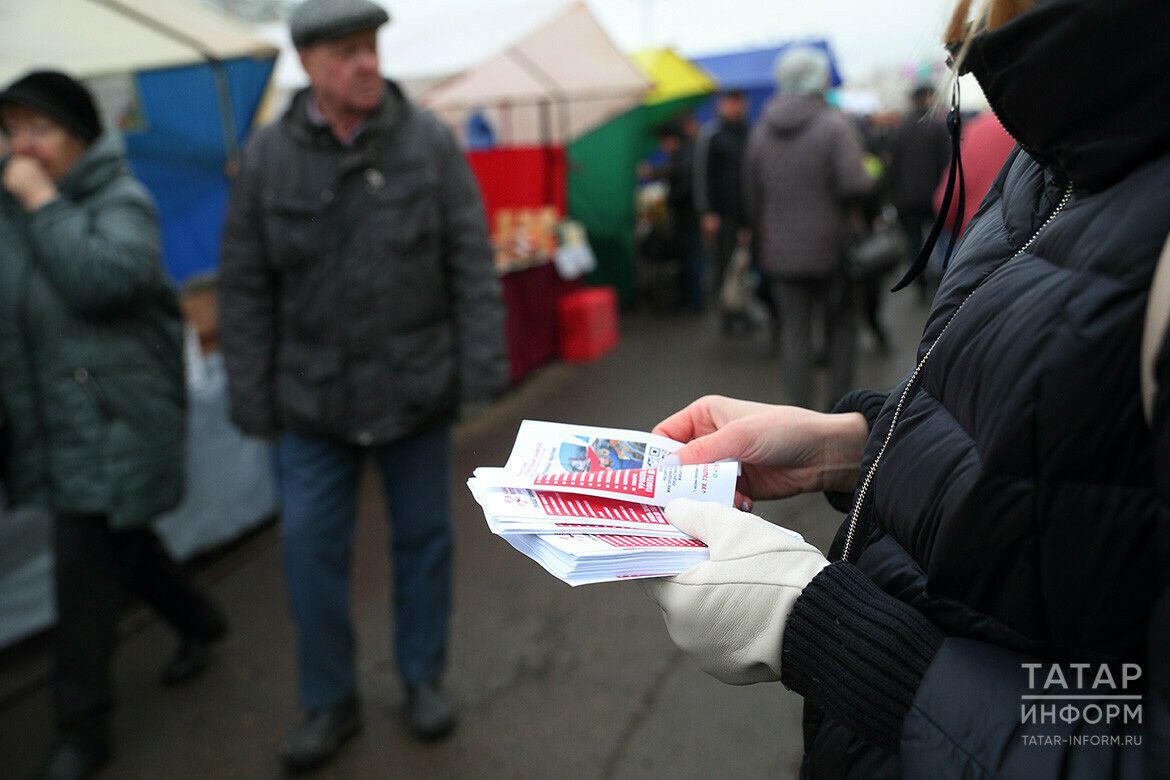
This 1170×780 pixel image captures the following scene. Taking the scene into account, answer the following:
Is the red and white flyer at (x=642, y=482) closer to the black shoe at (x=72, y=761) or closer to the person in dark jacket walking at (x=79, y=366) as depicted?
the person in dark jacket walking at (x=79, y=366)

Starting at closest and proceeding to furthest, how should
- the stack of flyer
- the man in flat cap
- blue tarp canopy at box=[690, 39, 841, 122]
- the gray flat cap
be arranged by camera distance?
the stack of flyer, the gray flat cap, the man in flat cap, blue tarp canopy at box=[690, 39, 841, 122]

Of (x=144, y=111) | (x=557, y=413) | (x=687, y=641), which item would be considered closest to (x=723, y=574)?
(x=687, y=641)

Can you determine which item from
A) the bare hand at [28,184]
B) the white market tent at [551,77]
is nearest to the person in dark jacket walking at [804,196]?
the white market tent at [551,77]

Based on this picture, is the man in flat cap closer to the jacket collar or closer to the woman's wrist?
the woman's wrist

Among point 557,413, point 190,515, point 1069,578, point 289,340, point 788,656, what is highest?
point 1069,578

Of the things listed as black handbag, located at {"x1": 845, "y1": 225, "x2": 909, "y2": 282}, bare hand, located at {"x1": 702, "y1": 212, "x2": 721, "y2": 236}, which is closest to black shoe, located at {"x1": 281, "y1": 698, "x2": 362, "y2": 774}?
black handbag, located at {"x1": 845, "y1": 225, "x2": 909, "y2": 282}

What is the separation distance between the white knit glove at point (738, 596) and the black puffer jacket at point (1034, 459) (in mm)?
43

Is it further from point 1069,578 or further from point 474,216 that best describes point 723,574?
point 474,216

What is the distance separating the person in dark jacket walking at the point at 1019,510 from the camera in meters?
0.74

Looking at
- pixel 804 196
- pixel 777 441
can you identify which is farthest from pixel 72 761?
pixel 804 196

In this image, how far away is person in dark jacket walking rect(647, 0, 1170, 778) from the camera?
74cm

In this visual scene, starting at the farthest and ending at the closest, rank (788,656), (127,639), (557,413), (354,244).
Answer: (557,413) → (127,639) → (354,244) → (788,656)

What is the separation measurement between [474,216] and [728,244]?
5.81 m

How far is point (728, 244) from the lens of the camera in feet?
27.3
